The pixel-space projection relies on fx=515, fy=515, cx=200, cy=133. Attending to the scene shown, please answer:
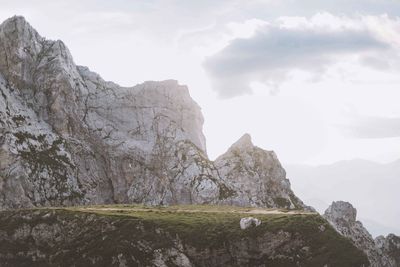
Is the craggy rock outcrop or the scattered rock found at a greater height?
the scattered rock

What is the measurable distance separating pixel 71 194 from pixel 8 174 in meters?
23.5

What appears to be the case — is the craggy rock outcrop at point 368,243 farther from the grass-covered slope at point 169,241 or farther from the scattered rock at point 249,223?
the grass-covered slope at point 169,241

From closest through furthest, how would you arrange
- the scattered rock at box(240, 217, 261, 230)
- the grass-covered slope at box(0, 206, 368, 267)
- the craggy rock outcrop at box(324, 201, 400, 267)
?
the grass-covered slope at box(0, 206, 368, 267) < the scattered rock at box(240, 217, 261, 230) < the craggy rock outcrop at box(324, 201, 400, 267)

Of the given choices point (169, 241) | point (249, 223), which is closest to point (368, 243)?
point (249, 223)

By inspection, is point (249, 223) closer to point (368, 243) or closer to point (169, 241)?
point (169, 241)

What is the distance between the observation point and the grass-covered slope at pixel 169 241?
110875 mm

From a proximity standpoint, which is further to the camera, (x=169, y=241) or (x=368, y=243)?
(x=368, y=243)

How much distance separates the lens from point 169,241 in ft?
382

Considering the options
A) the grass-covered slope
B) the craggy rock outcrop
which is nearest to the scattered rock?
the grass-covered slope

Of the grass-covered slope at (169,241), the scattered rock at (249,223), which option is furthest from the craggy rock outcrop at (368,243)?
the grass-covered slope at (169,241)

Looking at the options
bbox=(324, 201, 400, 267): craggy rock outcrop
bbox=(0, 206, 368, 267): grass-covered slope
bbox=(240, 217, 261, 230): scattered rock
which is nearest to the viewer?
bbox=(0, 206, 368, 267): grass-covered slope

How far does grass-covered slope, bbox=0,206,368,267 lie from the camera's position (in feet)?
364

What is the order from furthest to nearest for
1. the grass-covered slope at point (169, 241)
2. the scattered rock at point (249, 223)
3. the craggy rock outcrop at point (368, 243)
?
1. the craggy rock outcrop at point (368, 243)
2. the scattered rock at point (249, 223)
3. the grass-covered slope at point (169, 241)

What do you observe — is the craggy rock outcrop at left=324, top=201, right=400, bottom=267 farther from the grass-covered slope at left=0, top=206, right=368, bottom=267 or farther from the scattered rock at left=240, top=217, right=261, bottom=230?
the grass-covered slope at left=0, top=206, right=368, bottom=267
